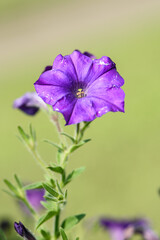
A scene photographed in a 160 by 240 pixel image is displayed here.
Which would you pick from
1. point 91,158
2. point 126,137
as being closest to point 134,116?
point 126,137

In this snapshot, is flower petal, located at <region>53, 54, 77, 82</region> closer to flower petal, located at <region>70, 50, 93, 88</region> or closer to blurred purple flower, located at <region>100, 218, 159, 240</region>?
flower petal, located at <region>70, 50, 93, 88</region>

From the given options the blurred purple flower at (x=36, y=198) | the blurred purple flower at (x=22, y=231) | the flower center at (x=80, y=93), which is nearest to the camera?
the blurred purple flower at (x=22, y=231)

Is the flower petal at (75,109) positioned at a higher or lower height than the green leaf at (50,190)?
higher

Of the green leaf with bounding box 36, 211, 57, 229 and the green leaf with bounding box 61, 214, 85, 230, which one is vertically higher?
the green leaf with bounding box 36, 211, 57, 229

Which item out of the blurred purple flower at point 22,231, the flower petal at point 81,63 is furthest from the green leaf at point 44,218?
the flower petal at point 81,63

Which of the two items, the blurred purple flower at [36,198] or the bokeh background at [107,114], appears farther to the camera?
the bokeh background at [107,114]

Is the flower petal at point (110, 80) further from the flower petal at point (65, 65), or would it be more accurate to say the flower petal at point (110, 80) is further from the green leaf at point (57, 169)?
the green leaf at point (57, 169)

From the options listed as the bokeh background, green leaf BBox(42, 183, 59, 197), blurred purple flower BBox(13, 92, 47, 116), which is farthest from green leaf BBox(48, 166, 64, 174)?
the bokeh background
